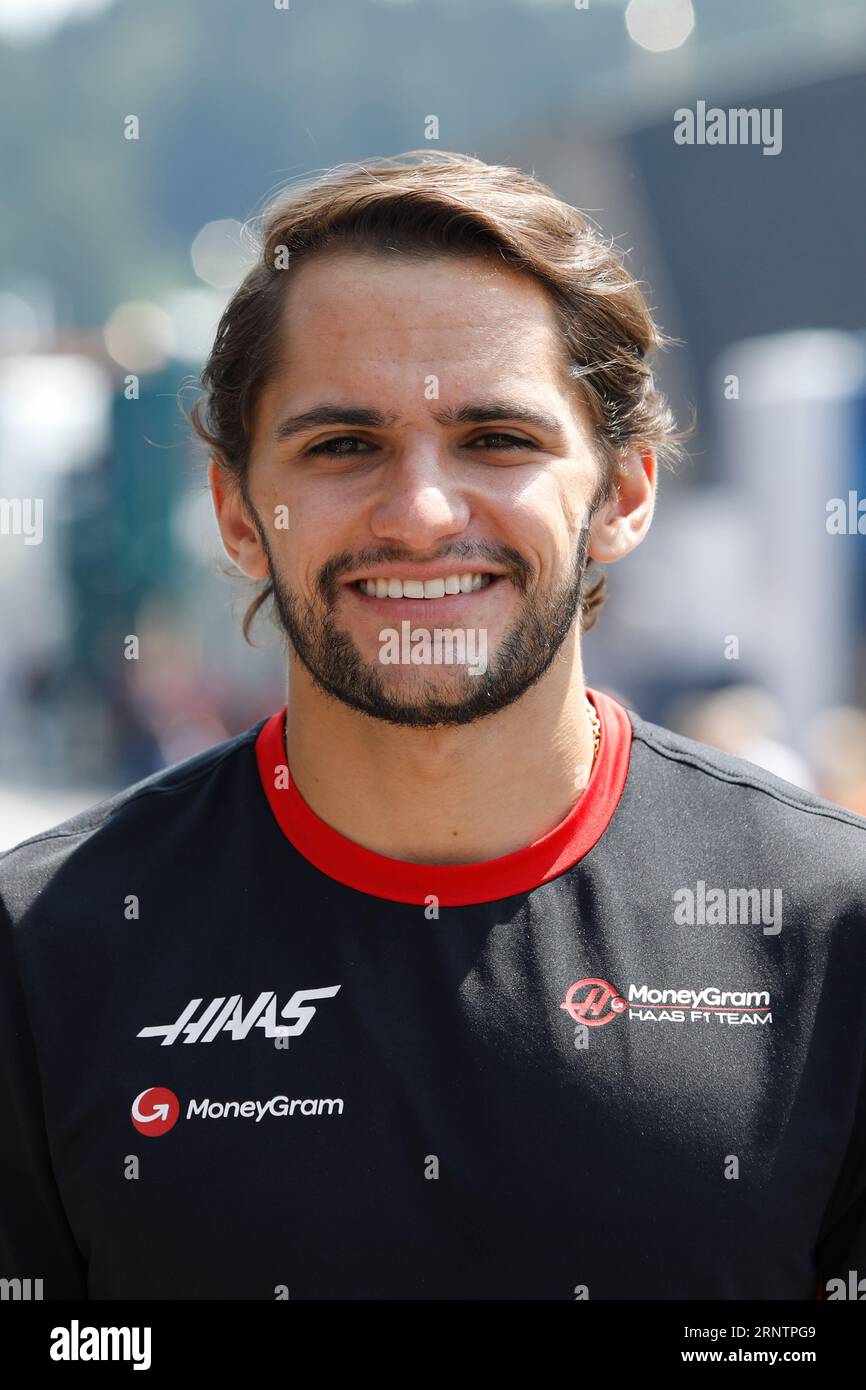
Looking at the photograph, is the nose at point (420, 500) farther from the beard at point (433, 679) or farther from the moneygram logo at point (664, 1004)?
the moneygram logo at point (664, 1004)

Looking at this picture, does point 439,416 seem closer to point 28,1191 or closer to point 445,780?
point 445,780

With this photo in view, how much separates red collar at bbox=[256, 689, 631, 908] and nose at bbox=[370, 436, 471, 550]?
1.53 feet

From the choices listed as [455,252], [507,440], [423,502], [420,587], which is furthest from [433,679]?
[455,252]

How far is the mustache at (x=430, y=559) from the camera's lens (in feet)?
7.16

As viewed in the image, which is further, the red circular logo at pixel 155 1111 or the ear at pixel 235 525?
the ear at pixel 235 525

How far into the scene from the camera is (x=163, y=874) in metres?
2.26

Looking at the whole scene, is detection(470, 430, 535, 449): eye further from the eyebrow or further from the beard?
the beard

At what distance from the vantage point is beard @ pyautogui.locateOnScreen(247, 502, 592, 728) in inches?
86.4

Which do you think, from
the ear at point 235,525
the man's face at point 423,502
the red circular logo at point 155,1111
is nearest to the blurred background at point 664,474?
the ear at point 235,525

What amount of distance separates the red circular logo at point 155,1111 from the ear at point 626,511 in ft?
3.69

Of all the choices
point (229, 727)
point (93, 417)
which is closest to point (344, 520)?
point (229, 727)

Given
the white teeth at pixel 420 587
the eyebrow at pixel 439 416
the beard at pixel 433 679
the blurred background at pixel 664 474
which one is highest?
the blurred background at pixel 664 474

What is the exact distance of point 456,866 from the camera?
2.23 meters

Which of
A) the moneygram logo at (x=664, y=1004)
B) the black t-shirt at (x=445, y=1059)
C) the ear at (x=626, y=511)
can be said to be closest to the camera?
the black t-shirt at (x=445, y=1059)
